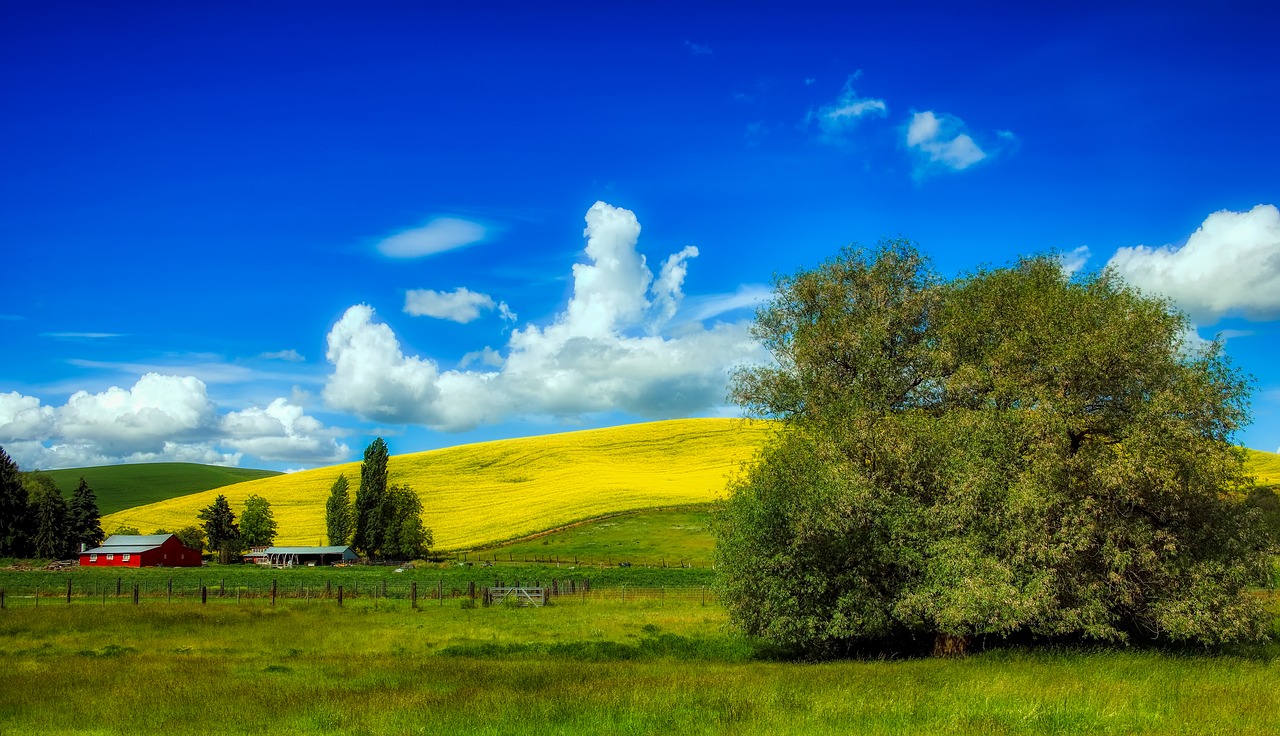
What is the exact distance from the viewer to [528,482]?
128125mm

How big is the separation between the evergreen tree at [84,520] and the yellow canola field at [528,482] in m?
6.39

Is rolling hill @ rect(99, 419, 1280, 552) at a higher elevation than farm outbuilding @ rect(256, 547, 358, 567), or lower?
higher

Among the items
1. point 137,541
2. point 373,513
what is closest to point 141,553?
point 137,541

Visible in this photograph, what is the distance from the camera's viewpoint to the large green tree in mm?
25922

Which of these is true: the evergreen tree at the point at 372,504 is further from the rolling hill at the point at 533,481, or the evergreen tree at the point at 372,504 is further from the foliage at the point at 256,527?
the foliage at the point at 256,527

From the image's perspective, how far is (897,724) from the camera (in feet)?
53.8

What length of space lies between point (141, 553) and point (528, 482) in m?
50.9

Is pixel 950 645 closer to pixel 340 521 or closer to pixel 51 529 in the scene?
pixel 340 521

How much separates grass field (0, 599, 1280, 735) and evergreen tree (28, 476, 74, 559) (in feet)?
270

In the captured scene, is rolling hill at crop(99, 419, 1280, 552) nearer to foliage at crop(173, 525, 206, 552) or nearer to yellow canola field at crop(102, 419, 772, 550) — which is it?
yellow canola field at crop(102, 419, 772, 550)

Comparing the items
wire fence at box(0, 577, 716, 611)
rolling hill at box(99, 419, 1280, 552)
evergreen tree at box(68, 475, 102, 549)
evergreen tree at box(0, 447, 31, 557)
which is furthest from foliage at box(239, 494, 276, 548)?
wire fence at box(0, 577, 716, 611)

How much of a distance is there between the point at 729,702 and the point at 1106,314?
19.4 metres

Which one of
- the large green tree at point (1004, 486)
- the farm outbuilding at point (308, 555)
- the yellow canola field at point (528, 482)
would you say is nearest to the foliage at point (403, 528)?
the yellow canola field at point (528, 482)

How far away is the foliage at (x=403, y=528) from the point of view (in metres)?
93.3
